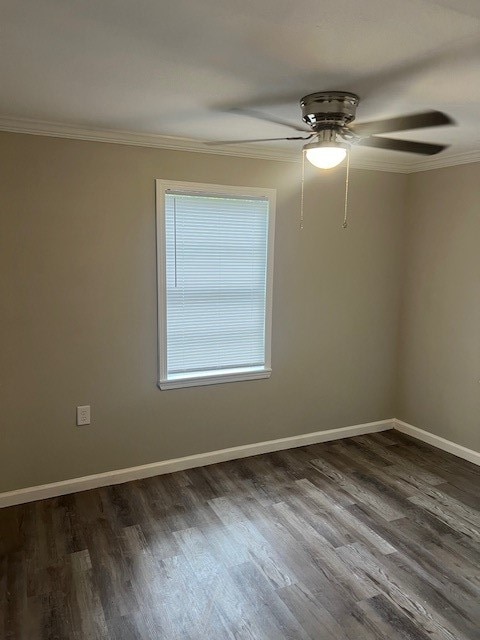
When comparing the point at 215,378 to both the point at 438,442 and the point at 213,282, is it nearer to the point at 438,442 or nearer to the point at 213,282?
the point at 213,282

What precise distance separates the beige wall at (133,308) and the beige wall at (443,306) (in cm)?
21

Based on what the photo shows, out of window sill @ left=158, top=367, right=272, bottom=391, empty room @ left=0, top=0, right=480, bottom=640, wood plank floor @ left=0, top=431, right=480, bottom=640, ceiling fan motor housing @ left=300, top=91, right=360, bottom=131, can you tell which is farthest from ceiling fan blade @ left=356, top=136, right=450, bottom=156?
wood plank floor @ left=0, top=431, right=480, bottom=640

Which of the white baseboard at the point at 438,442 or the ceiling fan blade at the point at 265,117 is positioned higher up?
the ceiling fan blade at the point at 265,117

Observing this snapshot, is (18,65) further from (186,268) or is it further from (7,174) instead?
(186,268)

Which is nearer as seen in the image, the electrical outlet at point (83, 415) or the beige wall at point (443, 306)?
the electrical outlet at point (83, 415)

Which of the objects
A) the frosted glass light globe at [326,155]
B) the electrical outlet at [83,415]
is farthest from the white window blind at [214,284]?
the frosted glass light globe at [326,155]

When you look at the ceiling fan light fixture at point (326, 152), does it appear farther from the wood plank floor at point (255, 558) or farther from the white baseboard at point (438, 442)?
the white baseboard at point (438, 442)

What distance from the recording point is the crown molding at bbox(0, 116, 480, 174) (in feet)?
8.43

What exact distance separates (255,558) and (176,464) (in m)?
1.08

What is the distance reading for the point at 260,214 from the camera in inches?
130

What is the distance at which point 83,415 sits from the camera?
2955mm

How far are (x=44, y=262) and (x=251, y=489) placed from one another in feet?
6.41

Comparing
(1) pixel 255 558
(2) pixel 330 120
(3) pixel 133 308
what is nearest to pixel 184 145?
(3) pixel 133 308

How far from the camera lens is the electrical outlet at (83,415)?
9.65 feet
